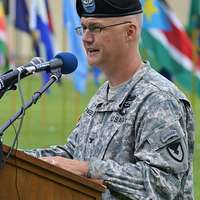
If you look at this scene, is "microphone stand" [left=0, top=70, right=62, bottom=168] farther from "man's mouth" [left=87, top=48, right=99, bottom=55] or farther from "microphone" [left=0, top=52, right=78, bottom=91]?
"man's mouth" [left=87, top=48, right=99, bottom=55]

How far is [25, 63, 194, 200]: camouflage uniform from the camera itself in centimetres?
446

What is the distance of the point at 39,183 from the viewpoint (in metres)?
4.24

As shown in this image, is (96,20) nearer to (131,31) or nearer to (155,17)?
(131,31)

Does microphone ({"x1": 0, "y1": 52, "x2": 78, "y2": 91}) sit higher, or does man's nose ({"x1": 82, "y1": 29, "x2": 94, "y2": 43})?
man's nose ({"x1": 82, "y1": 29, "x2": 94, "y2": 43})

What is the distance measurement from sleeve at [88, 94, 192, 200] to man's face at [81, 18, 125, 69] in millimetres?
389

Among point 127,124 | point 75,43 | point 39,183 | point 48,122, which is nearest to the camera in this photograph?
point 39,183

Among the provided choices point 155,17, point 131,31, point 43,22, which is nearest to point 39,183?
point 131,31

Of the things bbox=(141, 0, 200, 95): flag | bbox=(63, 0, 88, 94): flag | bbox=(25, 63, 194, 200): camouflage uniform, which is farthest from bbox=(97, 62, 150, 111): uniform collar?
bbox=(141, 0, 200, 95): flag

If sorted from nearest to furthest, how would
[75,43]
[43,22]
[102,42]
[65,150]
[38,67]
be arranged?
[38,67]
[102,42]
[65,150]
[75,43]
[43,22]

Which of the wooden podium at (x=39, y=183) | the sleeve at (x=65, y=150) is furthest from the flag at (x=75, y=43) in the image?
the wooden podium at (x=39, y=183)

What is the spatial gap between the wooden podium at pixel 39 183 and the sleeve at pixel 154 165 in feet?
0.69

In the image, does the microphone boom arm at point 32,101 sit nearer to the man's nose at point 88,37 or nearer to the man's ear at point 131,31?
the man's nose at point 88,37

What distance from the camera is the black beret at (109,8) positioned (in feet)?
→ 15.8

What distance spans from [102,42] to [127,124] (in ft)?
A: 1.37
